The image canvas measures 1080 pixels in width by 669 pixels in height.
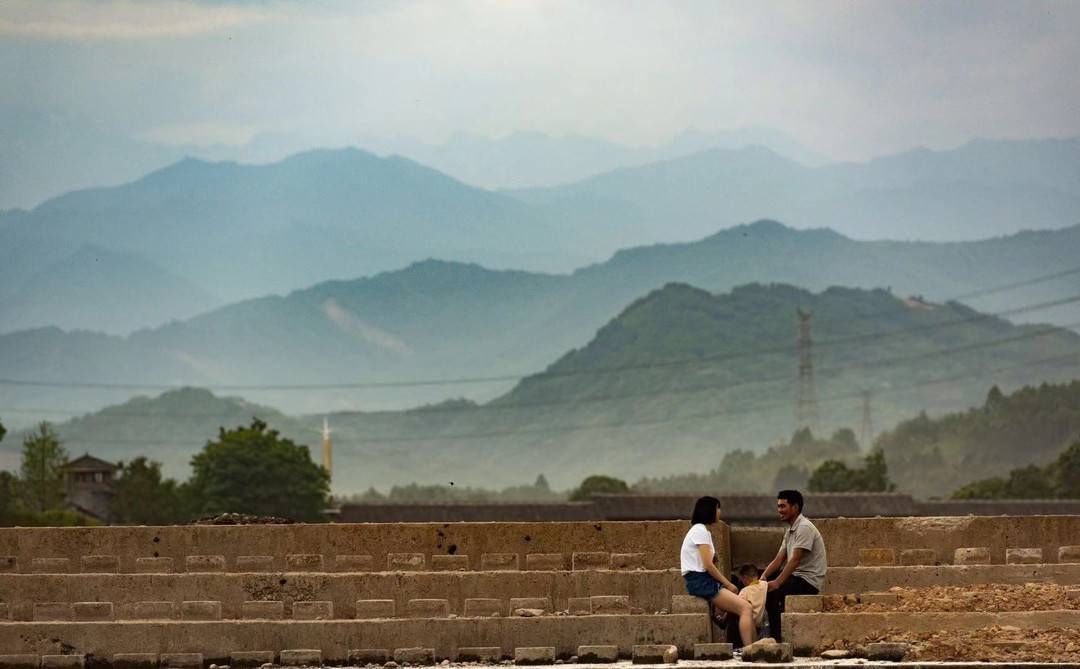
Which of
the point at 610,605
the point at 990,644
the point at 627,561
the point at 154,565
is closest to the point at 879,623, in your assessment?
the point at 990,644

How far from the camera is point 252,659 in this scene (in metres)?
27.0

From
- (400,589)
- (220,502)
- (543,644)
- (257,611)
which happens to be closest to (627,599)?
(543,644)

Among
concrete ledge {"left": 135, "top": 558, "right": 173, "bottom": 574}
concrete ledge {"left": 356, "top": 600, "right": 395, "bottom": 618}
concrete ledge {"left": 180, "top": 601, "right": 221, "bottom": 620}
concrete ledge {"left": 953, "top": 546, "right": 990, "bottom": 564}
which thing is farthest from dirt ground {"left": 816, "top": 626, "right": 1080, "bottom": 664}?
concrete ledge {"left": 135, "top": 558, "right": 173, "bottom": 574}

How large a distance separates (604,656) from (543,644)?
38.3 inches

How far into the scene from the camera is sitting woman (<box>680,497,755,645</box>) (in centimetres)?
2578

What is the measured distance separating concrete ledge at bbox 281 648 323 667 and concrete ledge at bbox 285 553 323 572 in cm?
365

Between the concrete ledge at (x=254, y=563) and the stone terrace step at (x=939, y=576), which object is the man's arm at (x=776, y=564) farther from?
the concrete ledge at (x=254, y=563)

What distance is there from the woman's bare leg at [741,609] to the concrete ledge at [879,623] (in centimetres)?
46

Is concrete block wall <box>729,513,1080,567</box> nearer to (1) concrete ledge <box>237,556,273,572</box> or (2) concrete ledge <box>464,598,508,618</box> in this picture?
(2) concrete ledge <box>464,598,508,618</box>

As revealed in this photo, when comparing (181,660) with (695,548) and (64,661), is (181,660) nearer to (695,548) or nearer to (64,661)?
(64,661)

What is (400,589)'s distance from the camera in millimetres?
28328

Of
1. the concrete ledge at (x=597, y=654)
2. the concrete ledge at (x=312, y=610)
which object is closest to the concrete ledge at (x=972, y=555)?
the concrete ledge at (x=597, y=654)

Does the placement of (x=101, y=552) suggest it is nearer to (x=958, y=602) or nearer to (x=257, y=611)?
(x=257, y=611)

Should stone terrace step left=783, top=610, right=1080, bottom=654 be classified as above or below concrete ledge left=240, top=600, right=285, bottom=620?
below
